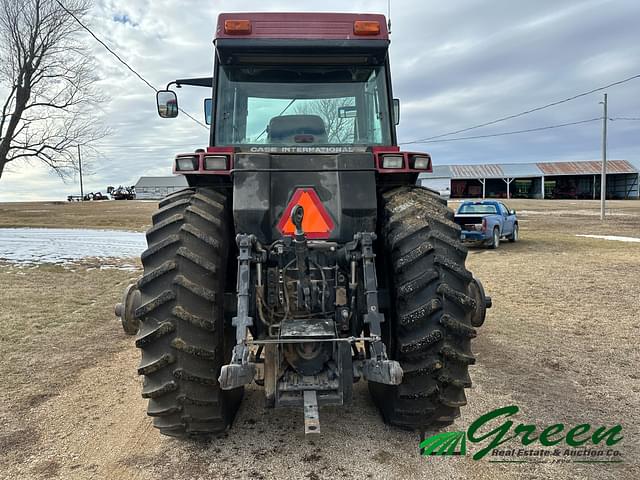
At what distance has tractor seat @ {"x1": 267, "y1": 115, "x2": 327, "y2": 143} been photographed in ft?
13.8

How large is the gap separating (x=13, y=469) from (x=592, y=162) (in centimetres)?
6667

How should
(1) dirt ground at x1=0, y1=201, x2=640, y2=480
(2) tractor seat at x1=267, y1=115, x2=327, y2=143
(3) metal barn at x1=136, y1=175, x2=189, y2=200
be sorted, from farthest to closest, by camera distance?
(3) metal barn at x1=136, y1=175, x2=189, y2=200 → (2) tractor seat at x1=267, y1=115, x2=327, y2=143 → (1) dirt ground at x1=0, y1=201, x2=640, y2=480

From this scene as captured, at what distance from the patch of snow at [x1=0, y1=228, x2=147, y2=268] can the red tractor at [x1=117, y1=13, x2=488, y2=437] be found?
408 inches

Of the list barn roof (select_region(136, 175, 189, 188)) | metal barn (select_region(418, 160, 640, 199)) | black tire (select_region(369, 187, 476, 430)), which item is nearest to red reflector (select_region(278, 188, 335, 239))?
black tire (select_region(369, 187, 476, 430))

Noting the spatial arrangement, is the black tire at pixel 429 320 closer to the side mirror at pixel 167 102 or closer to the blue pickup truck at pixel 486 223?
the side mirror at pixel 167 102

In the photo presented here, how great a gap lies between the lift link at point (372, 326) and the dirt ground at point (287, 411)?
73 centimetres

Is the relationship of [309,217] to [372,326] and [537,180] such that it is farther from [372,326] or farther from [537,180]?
[537,180]

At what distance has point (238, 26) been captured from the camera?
151 inches

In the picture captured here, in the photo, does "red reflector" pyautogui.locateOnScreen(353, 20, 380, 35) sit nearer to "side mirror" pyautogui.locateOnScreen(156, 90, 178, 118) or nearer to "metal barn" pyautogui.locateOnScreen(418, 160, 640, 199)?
"side mirror" pyautogui.locateOnScreen(156, 90, 178, 118)

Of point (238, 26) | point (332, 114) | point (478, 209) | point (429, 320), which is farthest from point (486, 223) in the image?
point (429, 320)

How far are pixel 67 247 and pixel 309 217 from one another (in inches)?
581

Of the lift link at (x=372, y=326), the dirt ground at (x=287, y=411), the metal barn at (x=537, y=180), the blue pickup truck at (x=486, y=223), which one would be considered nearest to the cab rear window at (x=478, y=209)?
the blue pickup truck at (x=486, y=223)

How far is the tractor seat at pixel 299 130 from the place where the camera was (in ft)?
13.8

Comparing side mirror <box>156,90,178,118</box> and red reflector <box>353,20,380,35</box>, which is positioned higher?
red reflector <box>353,20,380,35</box>
